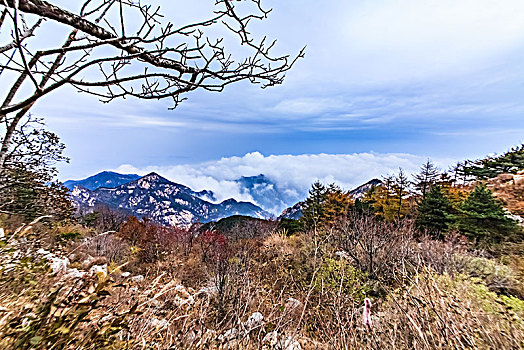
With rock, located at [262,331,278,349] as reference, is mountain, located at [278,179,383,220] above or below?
below

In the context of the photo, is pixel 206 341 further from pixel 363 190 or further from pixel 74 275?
pixel 363 190

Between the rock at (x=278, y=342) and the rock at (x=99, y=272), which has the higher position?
the rock at (x=99, y=272)

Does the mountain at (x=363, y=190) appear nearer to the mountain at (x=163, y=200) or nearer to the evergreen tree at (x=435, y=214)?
the evergreen tree at (x=435, y=214)

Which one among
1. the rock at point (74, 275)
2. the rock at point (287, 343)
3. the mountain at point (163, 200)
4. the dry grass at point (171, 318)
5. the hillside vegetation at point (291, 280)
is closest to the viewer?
the dry grass at point (171, 318)

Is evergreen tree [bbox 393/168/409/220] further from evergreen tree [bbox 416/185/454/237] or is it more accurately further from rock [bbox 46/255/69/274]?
rock [bbox 46/255/69/274]

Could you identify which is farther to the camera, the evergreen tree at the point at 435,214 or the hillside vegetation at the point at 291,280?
the evergreen tree at the point at 435,214

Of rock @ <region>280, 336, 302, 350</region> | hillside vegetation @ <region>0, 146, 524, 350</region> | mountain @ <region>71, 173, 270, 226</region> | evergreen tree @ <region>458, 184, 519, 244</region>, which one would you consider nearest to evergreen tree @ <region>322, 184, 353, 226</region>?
hillside vegetation @ <region>0, 146, 524, 350</region>

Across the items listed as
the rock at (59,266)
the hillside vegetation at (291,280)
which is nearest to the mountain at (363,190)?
the hillside vegetation at (291,280)

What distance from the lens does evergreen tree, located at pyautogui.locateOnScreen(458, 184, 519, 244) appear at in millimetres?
9075

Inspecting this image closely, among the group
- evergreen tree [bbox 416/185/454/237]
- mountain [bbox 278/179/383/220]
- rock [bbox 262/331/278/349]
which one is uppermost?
rock [bbox 262/331/278/349]

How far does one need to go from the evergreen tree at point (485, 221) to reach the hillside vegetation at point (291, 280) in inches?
1.6

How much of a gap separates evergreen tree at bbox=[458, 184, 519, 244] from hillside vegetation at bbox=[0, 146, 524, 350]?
0.04 meters

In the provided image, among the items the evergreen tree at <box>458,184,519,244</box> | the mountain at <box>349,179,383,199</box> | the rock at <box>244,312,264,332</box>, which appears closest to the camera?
the rock at <box>244,312,264,332</box>

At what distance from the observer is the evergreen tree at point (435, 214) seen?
1101 centimetres
